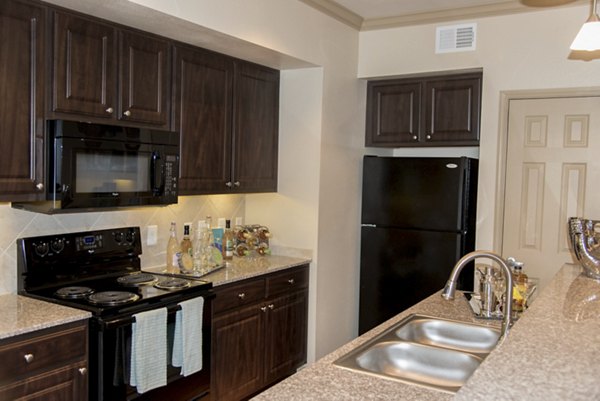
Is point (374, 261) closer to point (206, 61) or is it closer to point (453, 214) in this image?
point (453, 214)

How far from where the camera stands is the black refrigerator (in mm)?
3938

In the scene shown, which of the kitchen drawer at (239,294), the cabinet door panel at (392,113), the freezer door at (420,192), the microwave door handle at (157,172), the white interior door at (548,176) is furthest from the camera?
the cabinet door panel at (392,113)

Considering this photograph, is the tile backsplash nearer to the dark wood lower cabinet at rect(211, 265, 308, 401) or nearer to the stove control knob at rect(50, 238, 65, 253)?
the stove control knob at rect(50, 238, 65, 253)

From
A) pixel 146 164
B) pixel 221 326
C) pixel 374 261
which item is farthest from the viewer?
pixel 374 261

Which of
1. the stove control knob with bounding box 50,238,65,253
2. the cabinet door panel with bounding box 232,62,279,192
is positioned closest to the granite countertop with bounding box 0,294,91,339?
the stove control knob with bounding box 50,238,65,253

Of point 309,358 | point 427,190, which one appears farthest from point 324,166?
point 309,358

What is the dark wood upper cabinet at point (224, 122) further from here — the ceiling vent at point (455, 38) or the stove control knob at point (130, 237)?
the ceiling vent at point (455, 38)

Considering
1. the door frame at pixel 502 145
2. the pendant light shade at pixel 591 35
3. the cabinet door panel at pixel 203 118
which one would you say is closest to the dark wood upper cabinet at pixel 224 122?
the cabinet door panel at pixel 203 118

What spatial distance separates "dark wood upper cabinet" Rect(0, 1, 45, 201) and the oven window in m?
0.18

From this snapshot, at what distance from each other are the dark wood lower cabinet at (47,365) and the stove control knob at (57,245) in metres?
0.64

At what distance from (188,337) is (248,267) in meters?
0.81

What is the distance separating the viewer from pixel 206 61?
3.35m

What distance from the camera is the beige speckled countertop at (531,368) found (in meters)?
0.98

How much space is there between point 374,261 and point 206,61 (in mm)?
1978
